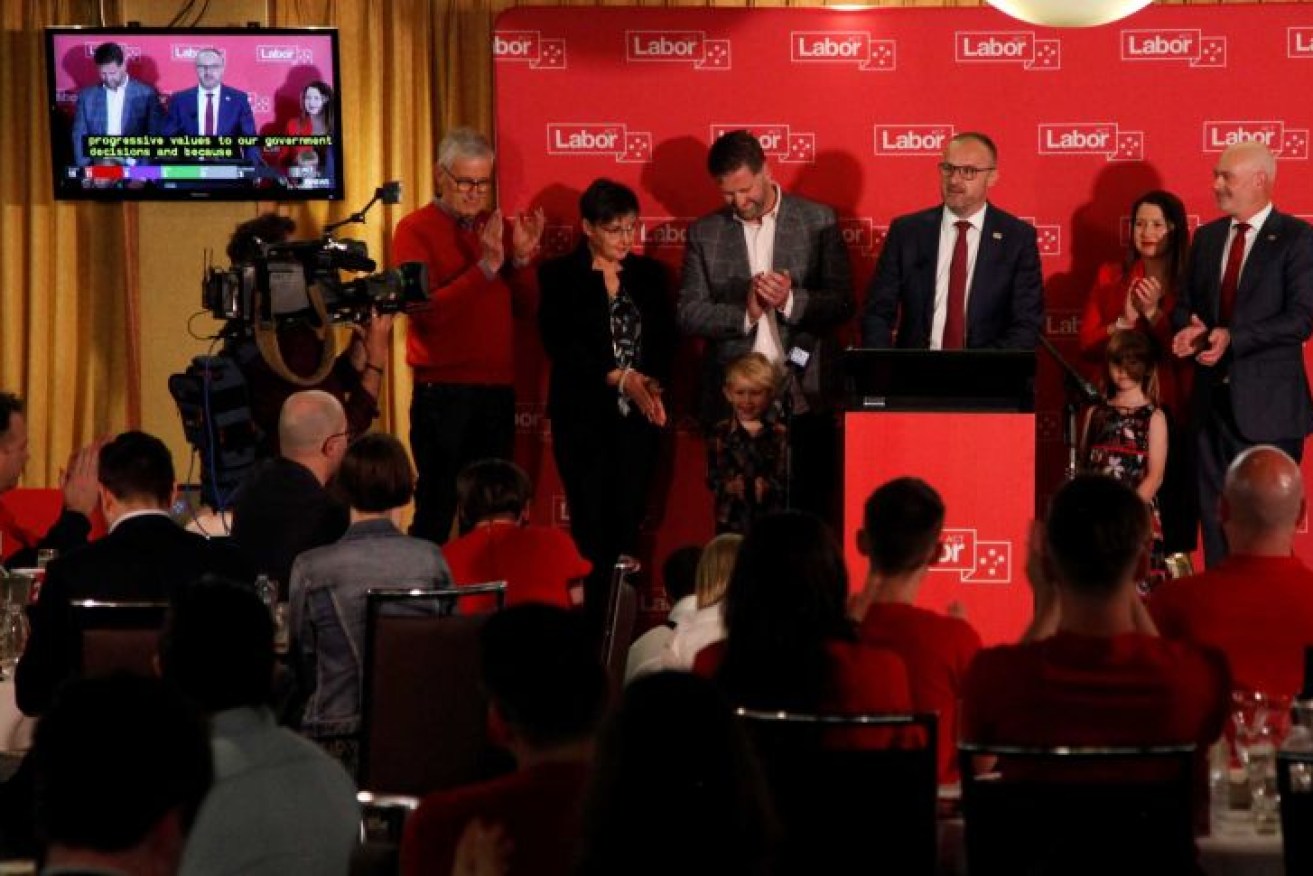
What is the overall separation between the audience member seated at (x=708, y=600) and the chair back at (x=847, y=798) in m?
1.45

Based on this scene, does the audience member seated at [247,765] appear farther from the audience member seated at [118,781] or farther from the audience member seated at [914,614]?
the audience member seated at [914,614]

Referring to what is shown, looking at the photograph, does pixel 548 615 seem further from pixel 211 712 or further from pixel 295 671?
pixel 295 671

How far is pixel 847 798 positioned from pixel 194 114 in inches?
234

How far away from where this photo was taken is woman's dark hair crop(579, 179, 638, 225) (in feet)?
25.9

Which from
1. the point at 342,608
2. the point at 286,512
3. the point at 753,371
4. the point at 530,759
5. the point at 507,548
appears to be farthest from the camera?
the point at 753,371

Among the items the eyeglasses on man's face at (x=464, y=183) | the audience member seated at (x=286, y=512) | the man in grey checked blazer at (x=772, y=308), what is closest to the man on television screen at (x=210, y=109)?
the eyeglasses on man's face at (x=464, y=183)

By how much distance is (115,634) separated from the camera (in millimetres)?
4391

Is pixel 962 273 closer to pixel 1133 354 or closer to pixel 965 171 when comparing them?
pixel 965 171

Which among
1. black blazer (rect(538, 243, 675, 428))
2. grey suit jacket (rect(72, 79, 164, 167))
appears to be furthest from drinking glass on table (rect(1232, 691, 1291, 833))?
grey suit jacket (rect(72, 79, 164, 167))

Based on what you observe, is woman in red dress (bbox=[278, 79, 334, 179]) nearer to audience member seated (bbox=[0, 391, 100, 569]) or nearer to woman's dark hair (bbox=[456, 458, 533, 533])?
audience member seated (bbox=[0, 391, 100, 569])

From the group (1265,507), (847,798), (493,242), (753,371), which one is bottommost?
(847,798)

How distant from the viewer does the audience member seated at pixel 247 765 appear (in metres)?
3.08

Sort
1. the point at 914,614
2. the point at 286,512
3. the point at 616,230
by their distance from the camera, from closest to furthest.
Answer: the point at 914,614
the point at 286,512
the point at 616,230

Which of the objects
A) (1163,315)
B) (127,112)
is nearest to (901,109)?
(1163,315)
